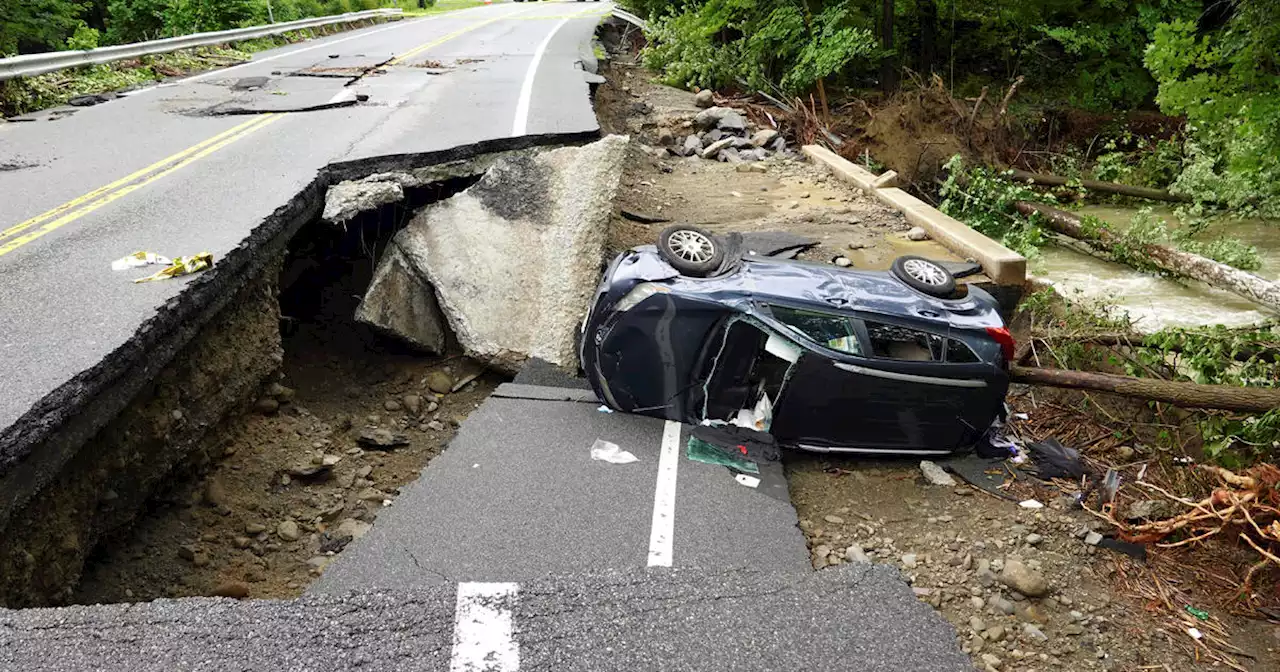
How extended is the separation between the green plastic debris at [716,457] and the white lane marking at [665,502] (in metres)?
0.11

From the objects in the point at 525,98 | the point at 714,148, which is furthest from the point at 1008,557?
the point at 714,148

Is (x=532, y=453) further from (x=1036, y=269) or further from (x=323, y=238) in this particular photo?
(x=1036, y=269)

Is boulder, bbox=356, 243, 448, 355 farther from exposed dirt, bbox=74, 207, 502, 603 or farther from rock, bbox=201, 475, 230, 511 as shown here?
rock, bbox=201, 475, 230, 511

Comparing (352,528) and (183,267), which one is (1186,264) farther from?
(183,267)

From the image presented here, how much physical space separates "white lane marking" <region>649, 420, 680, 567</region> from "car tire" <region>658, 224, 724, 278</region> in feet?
3.82

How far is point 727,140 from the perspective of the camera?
1359cm

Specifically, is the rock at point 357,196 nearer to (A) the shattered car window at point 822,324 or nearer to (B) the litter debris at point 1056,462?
(A) the shattered car window at point 822,324

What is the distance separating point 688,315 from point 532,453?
146cm

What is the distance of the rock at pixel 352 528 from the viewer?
5.38m

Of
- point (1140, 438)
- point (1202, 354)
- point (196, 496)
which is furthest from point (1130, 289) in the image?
point (196, 496)

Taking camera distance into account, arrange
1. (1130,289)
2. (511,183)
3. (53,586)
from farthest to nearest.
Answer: (1130,289), (511,183), (53,586)

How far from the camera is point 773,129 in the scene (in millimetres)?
14422

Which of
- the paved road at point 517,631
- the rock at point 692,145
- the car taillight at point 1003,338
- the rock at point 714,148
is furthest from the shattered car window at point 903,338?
the rock at point 692,145

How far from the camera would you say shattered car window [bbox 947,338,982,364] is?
5.57m
